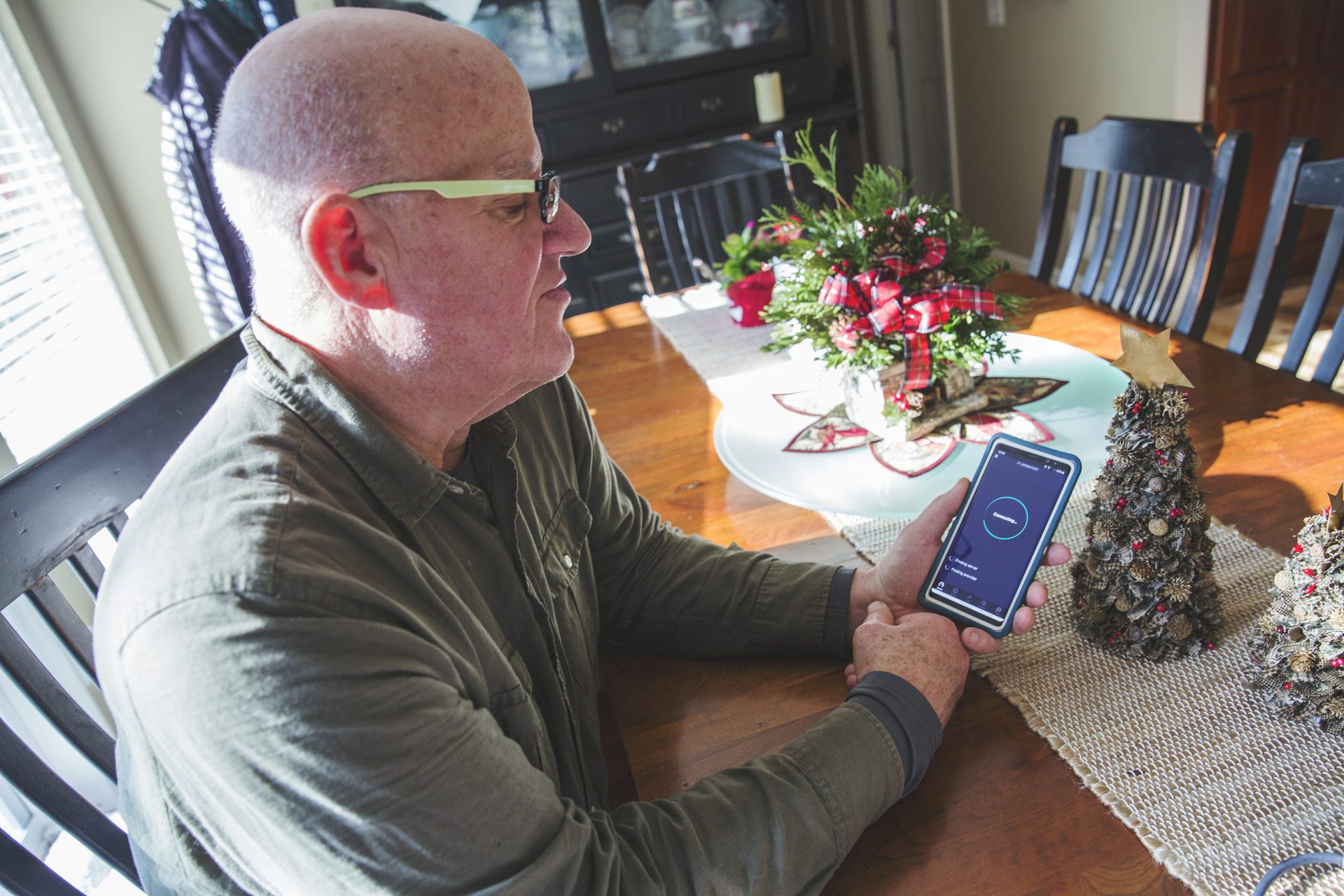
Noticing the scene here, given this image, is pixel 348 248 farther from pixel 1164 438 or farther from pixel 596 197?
pixel 596 197

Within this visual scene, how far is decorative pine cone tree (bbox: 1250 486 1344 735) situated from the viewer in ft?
2.00

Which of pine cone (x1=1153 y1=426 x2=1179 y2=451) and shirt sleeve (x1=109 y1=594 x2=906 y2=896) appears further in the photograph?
pine cone (x1=1153 y1=426 x2=1179 y2=451)

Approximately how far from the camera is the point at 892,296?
1085 millimetres

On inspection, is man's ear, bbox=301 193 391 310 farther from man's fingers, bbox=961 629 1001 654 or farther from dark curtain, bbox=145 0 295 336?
dark curtain, bbox=145 0 295 336

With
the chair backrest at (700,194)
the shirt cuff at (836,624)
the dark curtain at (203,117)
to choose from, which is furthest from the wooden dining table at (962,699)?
the dark curtain at (203,117)

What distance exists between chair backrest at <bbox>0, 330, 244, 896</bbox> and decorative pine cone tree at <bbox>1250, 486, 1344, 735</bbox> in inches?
41.5

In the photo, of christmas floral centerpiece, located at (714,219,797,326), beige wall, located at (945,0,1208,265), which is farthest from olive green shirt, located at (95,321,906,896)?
beige wall, located at (945,0,1208,265)

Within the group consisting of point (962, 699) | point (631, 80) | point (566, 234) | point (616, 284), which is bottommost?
point (616, 284)

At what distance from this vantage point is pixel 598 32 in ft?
10.9

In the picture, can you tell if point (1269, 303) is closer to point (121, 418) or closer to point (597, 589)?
point (597, 589)

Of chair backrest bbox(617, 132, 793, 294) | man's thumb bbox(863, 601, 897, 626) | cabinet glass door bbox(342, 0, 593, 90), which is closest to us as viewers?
man's thumb bbox(863, 601, 897, 626)

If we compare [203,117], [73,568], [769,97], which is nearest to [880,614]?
[73,568]

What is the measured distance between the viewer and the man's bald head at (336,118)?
2.11 feet

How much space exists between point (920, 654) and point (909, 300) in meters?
0.51
